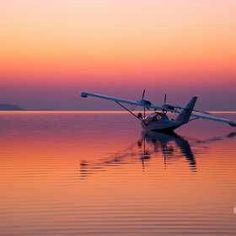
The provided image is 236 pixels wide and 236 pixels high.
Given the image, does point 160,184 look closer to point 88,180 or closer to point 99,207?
point 88,180

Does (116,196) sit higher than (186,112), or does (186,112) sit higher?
(186,112)

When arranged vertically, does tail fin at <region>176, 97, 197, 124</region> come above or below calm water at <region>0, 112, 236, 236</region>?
above

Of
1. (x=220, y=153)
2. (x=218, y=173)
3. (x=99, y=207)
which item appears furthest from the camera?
(x=220, y=153)

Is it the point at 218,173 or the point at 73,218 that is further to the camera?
the point at 218,173

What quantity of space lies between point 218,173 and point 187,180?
2.85m

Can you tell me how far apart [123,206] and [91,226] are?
269cm

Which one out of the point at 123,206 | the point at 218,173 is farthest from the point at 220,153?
the point at 123,206

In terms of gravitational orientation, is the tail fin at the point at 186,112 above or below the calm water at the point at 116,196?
above

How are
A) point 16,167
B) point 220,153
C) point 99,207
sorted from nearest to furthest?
point 99,207, point 16,167, point 220,153

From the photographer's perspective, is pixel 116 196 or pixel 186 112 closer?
pixel 116 196

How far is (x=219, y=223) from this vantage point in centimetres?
1372

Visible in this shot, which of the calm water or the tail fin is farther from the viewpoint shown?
the tail fin

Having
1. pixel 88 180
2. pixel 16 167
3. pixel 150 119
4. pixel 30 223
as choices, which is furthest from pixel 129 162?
pixel 150 119

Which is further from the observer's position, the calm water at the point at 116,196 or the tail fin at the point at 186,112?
the tail fin at the point at 186,112
